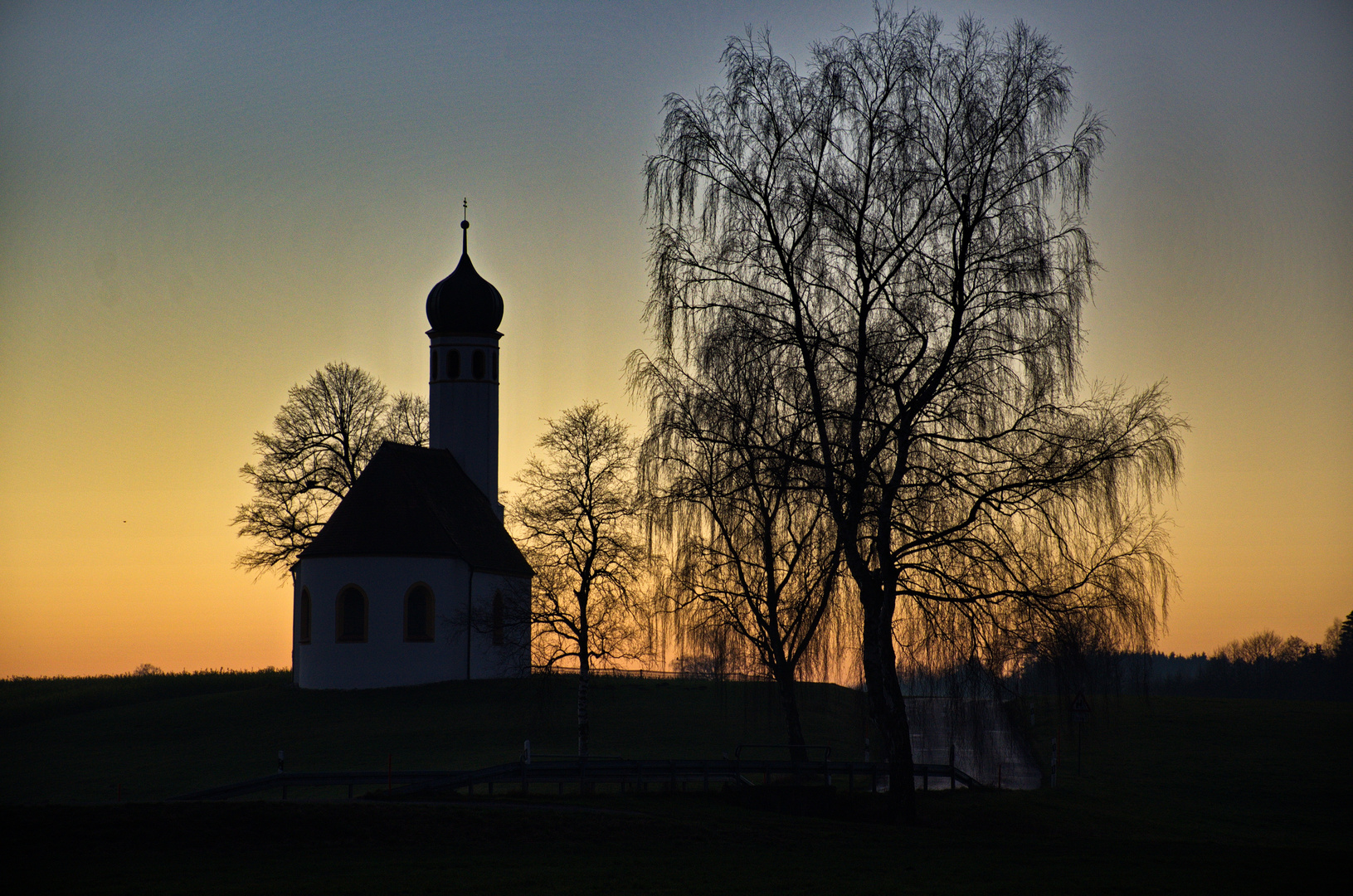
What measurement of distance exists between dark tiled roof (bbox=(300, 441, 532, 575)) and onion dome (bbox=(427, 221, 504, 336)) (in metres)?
6.44

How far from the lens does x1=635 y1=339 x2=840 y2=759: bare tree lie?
20859 millimetres

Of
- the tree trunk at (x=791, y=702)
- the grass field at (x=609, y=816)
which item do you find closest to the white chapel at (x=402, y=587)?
the grass field at (x=609, y=816)

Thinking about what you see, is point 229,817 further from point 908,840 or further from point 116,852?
point 908,840

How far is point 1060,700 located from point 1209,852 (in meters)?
3.29

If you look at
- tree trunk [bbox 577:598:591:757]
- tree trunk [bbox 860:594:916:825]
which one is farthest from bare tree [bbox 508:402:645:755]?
tree trunk [bbox 860:594:916:825]

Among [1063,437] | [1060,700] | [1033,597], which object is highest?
[1063,437]

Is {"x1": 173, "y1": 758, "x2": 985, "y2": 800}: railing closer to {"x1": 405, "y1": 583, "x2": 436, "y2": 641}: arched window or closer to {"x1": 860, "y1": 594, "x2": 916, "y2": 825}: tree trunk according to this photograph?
{"x1": 860, "y1": 594, "x2": 916, "y2": 825}: tree trunk

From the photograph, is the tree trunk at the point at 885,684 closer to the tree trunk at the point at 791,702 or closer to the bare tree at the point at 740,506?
the bare tree at the point at 740,506

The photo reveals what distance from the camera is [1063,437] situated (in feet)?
64.0

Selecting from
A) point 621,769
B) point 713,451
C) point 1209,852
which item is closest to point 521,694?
point 621,769

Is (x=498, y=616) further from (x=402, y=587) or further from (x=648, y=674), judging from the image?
(x=648, y=674)

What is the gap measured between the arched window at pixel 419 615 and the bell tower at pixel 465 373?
887cm

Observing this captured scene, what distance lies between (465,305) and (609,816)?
39.8 metres

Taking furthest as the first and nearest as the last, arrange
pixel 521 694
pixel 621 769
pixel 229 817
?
pixel 521 694, pixel 621 769, pixel 229 817
